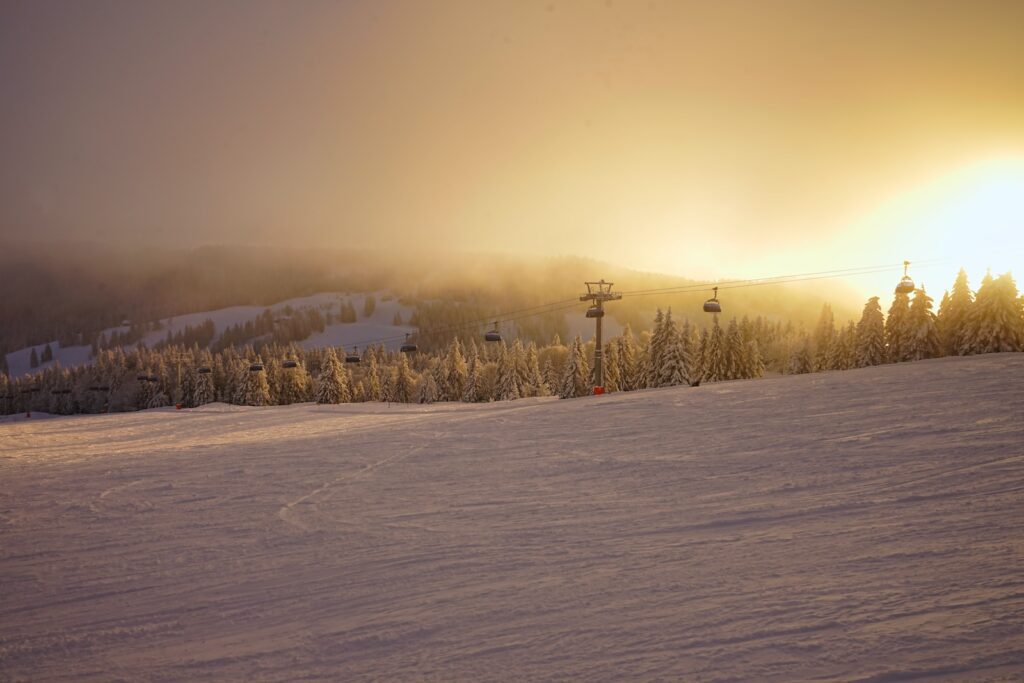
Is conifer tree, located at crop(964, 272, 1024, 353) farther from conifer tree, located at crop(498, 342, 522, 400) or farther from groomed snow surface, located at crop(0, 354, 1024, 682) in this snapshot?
conifer tree, located at crop(498, 342, 522, 400)

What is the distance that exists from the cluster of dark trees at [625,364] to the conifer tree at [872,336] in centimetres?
11

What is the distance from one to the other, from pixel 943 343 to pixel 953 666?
195 feet

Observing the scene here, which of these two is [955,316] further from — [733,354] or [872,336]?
[733,354]

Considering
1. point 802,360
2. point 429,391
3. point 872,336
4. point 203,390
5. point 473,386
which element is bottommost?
point 203,390

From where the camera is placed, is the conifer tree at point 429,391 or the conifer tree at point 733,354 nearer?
the conifer tree at point 733,354

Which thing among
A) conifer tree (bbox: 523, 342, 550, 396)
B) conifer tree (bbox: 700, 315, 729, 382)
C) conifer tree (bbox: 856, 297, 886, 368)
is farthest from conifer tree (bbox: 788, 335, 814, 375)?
Answer: conifer tree (bbox: 523, 342, 550, 396)

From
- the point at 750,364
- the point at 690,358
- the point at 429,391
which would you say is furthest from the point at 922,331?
the point at 429,391

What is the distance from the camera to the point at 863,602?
456 cm

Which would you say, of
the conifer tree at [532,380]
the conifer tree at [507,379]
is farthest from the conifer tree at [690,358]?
the conifer tree at [507,379]

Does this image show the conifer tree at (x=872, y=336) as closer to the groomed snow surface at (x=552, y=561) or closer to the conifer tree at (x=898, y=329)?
the conifer tree at (x=898, y=329)

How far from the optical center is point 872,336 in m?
54.8

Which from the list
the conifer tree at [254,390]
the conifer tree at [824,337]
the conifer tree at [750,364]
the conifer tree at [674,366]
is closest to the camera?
the conifer tree at [674,366]

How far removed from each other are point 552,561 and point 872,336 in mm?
61929

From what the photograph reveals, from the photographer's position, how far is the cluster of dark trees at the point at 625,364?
1901 inches
